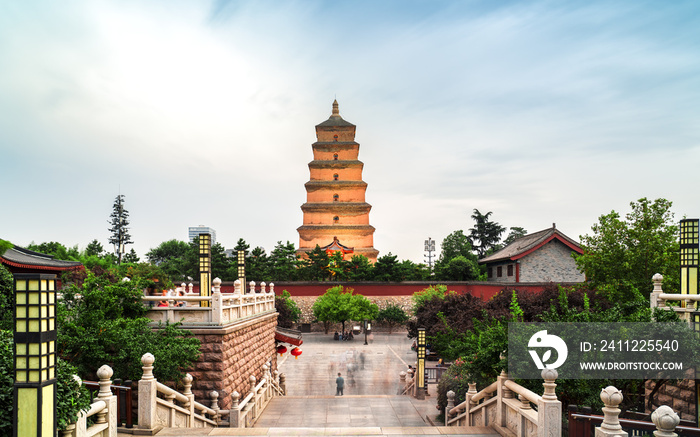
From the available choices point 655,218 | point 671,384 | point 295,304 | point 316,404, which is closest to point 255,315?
point 316,404

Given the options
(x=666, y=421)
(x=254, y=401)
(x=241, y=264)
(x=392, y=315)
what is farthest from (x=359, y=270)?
(x=666, y=421)

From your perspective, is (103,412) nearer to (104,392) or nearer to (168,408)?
(104,392)

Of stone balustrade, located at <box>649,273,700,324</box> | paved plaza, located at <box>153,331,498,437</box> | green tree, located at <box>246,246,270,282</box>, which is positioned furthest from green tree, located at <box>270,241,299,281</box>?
stone balustrade, located at <box>649,273,700,324</box>

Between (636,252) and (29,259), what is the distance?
2284cm

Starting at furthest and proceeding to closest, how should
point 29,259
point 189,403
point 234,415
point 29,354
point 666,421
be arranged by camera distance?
point 29,259
point 234,415
point 189,403
point 29,354
point 666,421

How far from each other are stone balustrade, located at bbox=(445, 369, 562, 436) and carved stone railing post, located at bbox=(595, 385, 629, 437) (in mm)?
852

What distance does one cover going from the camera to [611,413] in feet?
19.4

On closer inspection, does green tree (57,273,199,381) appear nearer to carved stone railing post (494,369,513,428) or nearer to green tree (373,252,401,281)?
carved stone railing post (494,369,513,428)

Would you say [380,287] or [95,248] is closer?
[380,287]

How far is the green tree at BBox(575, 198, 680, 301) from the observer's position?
63.6 feet

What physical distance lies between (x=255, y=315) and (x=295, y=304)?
22.1m

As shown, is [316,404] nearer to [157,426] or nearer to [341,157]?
[157,426]

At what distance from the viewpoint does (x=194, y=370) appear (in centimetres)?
1234

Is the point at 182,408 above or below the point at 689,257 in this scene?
below
